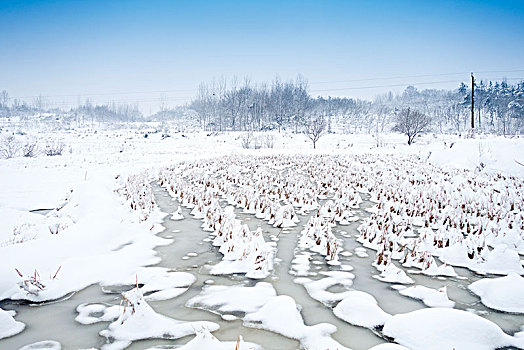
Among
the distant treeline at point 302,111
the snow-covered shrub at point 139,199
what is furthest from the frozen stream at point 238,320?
the distant treeline at point 302,111

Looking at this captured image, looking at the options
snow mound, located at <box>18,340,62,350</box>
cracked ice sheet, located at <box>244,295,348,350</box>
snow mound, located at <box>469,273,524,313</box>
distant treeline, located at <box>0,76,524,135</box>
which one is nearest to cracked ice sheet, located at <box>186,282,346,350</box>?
cracked ice sheet, located at <box>244,295,348,350</box>

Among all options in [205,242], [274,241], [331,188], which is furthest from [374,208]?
[205,242]

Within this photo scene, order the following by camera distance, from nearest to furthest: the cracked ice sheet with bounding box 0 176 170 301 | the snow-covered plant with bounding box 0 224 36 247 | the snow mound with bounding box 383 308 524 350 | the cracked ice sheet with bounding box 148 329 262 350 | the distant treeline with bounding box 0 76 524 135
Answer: the cracked ice sheet with bounding box 148 329 262 350
the snow mound with bounding box 383 308 524 350
the cracked ice sheet with bounding box 0 176 170 301
the snow-covered plant with bounding box 0 224 36 247
the distant treeline with bounding box 0 76 524 135

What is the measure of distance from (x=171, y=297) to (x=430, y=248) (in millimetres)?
4014

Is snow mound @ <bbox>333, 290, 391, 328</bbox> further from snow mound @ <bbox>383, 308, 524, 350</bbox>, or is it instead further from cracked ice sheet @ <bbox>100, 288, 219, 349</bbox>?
cracked ice sheet @ <bbox>100, 288, 219, 349</bbox>

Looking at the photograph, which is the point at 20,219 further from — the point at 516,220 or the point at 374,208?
the point at 516,220

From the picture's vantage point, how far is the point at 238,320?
314cm

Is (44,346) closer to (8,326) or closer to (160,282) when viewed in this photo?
(8,326)

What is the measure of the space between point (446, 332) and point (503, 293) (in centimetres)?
134

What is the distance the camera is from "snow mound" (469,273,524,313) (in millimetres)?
3397

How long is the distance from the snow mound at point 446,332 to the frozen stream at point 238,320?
0.73 ft

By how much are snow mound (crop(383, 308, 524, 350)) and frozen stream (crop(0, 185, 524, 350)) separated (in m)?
0.22

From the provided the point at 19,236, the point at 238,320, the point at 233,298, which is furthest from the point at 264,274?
the point at 19,236

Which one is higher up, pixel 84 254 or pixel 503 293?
Answer: pixel 84 254
